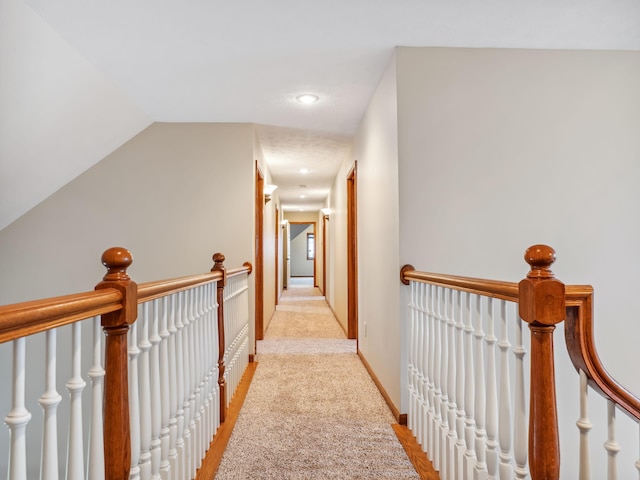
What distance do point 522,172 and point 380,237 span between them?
989 mm

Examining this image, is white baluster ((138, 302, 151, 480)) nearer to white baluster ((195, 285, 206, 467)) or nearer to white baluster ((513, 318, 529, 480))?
white baluster ((195, 285, 206, 467))

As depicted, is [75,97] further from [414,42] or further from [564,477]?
[564,477]

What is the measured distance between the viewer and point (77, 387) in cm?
89

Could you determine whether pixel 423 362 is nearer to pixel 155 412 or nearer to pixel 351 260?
pixel 155 412

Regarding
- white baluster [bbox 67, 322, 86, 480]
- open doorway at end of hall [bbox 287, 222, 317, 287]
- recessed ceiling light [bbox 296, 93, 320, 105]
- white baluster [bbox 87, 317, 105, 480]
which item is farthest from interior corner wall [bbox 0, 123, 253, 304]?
open doorway at end of hall [bbox 287, 222, 317, 287]

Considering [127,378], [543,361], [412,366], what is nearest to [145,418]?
[127,378]

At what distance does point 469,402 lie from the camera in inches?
59.8

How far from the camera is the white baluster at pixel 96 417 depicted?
100 cm

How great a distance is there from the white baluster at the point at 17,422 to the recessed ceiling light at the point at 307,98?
2902 millimetres

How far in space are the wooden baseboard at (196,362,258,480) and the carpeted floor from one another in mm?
33

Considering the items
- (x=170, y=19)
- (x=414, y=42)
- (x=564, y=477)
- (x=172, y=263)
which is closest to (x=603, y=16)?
(x=414, y=42)

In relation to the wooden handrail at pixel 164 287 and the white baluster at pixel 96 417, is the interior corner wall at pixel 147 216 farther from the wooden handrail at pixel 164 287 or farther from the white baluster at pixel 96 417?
the white baluster at pixel 96 417

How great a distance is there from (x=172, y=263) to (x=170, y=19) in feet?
7.01

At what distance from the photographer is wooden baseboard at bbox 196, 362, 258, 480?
74.3 inches
